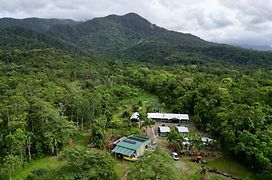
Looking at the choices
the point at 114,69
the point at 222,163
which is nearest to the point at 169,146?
the point at 222,163

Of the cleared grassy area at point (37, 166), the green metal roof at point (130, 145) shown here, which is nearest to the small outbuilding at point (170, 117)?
the green metal roof at point (130, 145)

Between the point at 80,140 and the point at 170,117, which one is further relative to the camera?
the point at 170,117

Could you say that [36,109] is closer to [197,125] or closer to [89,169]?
[89,169]

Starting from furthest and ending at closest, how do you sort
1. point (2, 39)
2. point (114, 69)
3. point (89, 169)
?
point (2, 39) < point (114, 69) < point (89, 169)

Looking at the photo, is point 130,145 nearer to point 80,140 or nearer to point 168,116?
point 80,140

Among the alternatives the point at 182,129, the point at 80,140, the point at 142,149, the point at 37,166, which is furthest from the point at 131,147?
Answer: the point at 182,129
